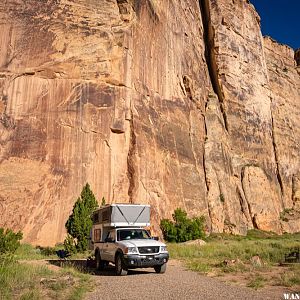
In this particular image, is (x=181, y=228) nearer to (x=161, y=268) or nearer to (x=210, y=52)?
(x=161, y=268)

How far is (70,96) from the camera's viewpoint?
30.8m

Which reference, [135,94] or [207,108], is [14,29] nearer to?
[135,94]

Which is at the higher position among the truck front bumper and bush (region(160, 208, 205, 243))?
bush (region(160, 208, 205, 243))

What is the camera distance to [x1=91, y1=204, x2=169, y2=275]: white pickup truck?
517 inches

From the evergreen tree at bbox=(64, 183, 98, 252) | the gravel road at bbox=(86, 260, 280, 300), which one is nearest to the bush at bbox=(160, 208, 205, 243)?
the evergreen tree at bbox=(64, 183, 98, 252)

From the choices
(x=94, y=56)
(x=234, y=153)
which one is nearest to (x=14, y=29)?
(x=94, y=56)

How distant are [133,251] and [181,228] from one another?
63.1 feet

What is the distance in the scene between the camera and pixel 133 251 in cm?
1309

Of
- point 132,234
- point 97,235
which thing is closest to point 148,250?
point 132,234

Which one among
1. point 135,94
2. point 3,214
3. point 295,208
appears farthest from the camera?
point 295,208

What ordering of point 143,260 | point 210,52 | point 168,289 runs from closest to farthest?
point 168,289 < point 143,260 < point 210,52

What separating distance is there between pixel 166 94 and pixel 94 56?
8.91m

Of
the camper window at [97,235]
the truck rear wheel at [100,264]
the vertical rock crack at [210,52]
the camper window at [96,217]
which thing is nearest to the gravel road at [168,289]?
the truck rear wheel at [100,264]

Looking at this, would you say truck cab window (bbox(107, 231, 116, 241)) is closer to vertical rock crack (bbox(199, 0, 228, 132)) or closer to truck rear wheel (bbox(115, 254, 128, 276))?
truck rear wheel (bbox(115, 254, 128, 276))
